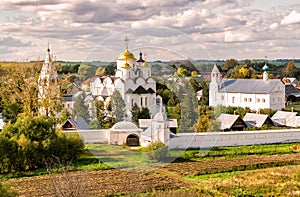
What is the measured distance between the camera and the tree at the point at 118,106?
375 inches

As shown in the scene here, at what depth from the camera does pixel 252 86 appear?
29219mm

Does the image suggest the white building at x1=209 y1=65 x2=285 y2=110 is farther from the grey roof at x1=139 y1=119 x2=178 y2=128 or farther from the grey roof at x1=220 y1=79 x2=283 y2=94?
the grey roof at x1=139 y1=119 x2=178 y2=128

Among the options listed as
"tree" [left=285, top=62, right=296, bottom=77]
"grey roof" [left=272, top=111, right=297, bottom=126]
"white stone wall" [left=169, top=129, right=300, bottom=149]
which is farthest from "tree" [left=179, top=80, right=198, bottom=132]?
"tree" [left=285, top=62, right=296, bottom=77]

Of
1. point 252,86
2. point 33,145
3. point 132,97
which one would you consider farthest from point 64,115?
point 252,86

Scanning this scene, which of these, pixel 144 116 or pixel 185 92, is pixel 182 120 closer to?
pixel 185 92

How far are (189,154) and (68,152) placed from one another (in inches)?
144

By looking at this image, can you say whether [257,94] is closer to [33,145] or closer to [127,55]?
[33,145]

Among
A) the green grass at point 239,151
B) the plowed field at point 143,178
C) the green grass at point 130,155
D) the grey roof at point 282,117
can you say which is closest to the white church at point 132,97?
the green grass at point 130,155

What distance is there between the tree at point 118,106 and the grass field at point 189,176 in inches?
33.1

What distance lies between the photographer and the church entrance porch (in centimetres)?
1009

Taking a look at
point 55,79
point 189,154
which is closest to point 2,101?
point 55,79

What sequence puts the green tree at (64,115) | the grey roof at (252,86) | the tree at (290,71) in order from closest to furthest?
the green tree at (64,115) → the grey roof at (252,86) → the tree at (290,71)

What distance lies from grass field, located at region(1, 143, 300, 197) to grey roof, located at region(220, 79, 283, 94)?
1348cm

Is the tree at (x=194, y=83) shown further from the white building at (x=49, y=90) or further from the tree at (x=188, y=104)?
the white building at (x=49, y=90)
